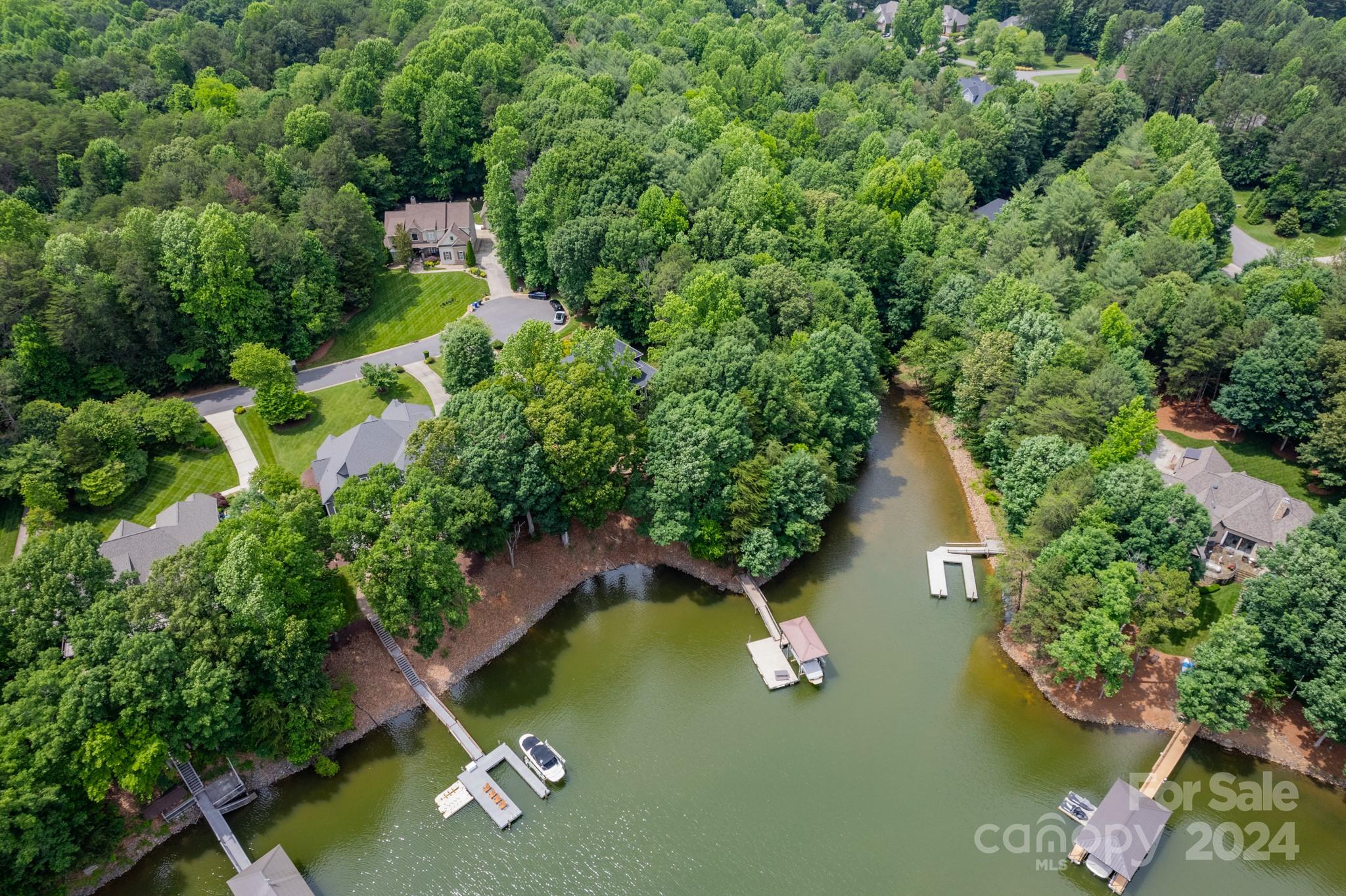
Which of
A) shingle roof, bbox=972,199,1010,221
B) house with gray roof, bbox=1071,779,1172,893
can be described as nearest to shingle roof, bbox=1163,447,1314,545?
house with gray roof, bbox=1071,779,1172,893

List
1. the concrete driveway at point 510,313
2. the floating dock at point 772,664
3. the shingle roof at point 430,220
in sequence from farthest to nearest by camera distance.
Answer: the shingle roof at point 430,220
the concrete driveway at point 510,313
the floating dock at point 772,664

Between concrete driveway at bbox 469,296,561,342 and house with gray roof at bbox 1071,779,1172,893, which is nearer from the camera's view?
house with gray roof at bbox 1071,779,1172,893

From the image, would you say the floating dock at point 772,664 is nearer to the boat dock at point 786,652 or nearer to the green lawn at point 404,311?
the boat dock at point 786,652

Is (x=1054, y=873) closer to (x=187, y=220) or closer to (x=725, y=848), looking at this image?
(x=725, y=848)

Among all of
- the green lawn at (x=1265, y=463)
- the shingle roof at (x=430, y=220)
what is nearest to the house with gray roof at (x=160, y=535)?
the shingle roof at (x=430, y=220)

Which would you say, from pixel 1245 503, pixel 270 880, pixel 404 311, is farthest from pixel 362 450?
pixel 1245 503

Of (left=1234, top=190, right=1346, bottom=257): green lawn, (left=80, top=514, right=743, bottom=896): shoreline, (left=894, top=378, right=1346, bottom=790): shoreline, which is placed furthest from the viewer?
(left=1234, top=190, right=1346, bottom=257): green lawn

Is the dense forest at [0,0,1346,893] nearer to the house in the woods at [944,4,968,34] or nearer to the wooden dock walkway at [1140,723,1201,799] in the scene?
the wooden dock walkway at [1140,723,1201,799]
